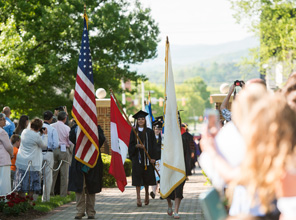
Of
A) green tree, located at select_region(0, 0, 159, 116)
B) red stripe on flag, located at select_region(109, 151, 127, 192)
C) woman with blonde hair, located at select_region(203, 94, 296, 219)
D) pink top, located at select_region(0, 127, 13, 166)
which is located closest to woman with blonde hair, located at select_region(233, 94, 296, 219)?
woman with blonde hair, located at select_region(203, 94, 296, 219)

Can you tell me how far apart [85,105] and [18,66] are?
13.5 metres

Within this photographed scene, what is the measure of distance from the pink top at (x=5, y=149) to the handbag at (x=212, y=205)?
8.87 m

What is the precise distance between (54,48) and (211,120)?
82.2 feet

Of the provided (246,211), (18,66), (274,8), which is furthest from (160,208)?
(274,8)

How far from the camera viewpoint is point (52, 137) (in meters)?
15.1

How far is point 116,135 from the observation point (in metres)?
16.5

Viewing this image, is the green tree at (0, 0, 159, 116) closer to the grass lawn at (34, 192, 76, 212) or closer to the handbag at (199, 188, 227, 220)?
the grass lawn at (34, 192, 76, 212)

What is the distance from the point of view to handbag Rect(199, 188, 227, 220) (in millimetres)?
4000

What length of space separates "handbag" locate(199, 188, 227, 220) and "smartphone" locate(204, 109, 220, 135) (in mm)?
404

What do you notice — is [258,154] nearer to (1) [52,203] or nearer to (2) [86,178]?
(2) [86,178]

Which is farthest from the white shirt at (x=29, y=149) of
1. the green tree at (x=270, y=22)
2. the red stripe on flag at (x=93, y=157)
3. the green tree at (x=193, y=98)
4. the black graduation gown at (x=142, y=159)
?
the green tree at (x=193, y=98)

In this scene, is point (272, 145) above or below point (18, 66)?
below

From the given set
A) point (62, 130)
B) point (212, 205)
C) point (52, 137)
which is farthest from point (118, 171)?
point (212, 205)

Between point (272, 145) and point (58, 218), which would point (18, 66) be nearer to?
point (58, 218)
